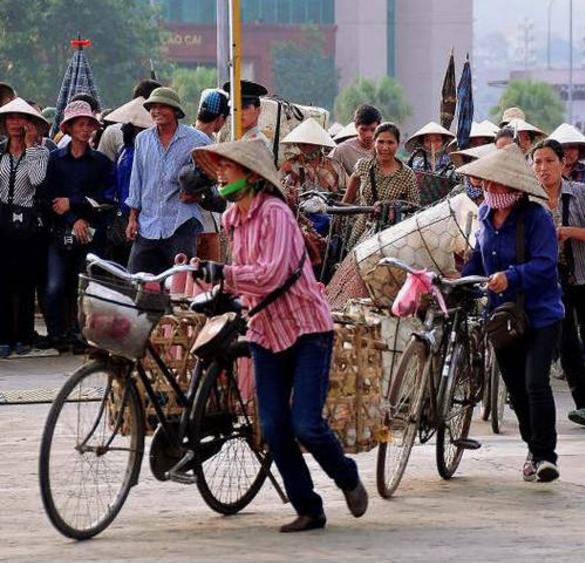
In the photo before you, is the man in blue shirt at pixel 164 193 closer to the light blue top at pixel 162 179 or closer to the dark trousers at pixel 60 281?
the light blue top at pixel 162 179

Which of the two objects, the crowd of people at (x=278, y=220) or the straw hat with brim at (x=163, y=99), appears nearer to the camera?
the crowd of people at (x=278, y=220)

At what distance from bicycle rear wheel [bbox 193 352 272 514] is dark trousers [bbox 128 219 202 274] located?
176 inches

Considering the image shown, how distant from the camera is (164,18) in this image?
489 ft

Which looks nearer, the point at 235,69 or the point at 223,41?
the point at 235,69

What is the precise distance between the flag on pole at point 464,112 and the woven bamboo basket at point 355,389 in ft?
30.7

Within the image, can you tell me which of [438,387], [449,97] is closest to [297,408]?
[438,387]

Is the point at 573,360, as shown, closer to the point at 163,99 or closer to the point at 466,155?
the point at 163,99

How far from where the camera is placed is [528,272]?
426 inches

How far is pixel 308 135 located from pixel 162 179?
327 cm

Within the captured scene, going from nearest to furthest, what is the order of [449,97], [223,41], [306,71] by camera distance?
[223,41] < [449,97] < [306,71]

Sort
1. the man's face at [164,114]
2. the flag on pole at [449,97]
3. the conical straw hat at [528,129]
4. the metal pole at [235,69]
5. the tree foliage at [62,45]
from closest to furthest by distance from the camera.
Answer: the metal pole at [235,69] < the man's face at [164,114] < the conical straw hat at [528,129] < the flag on pole at [449,97] < the tree foliage at [62,45]

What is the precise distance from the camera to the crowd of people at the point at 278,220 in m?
9.41

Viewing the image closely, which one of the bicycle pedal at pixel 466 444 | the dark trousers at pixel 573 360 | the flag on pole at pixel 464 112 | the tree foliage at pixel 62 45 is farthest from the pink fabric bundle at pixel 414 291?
the tree foliage at pixel 62 45

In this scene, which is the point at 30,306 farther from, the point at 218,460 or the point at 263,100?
the point at 218,460
